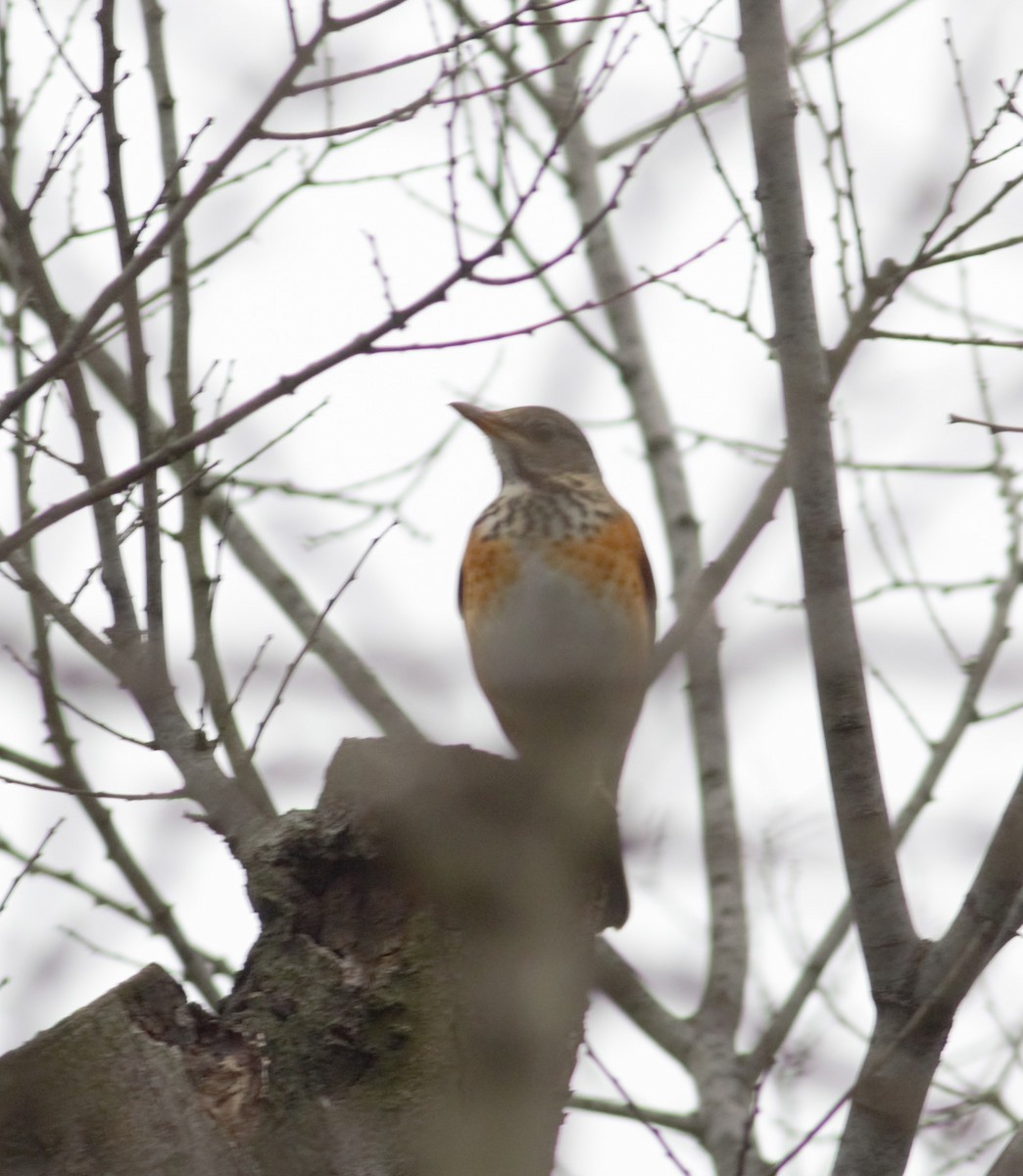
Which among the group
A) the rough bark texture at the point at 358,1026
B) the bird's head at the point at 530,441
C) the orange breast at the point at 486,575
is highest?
the bird's head at the point at 530,441

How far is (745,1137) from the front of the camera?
3242 mm

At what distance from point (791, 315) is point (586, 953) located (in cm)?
158

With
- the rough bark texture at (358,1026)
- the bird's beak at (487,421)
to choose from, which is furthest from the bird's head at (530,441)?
the rough bark texture at (358,1026)

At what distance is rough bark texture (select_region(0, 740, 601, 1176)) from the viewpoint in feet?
10.0

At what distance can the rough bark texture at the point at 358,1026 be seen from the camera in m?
3.05

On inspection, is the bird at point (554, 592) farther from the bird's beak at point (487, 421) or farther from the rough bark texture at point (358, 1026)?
the rough bark texture at point (358, 1026)

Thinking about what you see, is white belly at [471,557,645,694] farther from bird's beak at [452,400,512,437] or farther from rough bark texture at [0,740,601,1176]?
rough bark texture at [0,740,601,1176]

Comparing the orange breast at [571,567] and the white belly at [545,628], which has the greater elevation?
the orange breast at [571,567]

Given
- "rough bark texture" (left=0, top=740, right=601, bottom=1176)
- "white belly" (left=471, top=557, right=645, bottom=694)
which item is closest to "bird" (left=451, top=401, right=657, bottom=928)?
"white belly" (left=471, top=557, right=645, bottom=694)

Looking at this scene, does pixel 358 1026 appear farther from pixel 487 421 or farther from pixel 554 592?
pixel 487 421

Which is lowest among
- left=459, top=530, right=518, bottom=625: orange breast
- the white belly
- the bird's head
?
the white belly

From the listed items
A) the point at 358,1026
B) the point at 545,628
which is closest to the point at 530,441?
the point at 545,628

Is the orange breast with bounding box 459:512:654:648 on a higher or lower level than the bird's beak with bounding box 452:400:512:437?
lower

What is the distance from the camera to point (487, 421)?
252 inches
